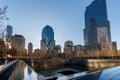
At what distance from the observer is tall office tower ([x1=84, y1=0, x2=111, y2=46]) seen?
14375 cm

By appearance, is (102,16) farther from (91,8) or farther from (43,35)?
(43,35)

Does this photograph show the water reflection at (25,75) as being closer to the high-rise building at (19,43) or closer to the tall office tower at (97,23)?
the high-rise building at (19,43)

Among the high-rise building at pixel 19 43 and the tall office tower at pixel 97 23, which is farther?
the tall office tower at pixel 97 23

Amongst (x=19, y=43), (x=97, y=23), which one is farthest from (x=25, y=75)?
(x=97, y=23)

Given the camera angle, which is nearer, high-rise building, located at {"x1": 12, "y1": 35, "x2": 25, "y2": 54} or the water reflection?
the water reflection

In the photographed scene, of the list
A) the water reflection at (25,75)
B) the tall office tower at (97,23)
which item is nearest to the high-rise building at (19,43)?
the tall office tower at (97,23)

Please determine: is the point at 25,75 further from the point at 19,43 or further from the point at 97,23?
the point at 97,23

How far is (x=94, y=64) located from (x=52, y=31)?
6112 inches

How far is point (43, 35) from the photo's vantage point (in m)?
195

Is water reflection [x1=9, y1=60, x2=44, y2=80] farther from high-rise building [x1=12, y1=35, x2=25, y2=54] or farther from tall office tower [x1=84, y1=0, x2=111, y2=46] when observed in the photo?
tall office tower [x1=84, y1=0, x2=111, y2=46]

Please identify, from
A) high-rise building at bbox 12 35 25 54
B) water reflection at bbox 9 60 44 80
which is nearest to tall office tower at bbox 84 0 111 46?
high-rise building at bbox 12 35 25 54

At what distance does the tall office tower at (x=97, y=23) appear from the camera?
144 meters

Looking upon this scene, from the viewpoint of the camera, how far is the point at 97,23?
15512 cm

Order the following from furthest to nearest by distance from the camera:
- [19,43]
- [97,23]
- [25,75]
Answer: [97,23]
[19,43]
[25,75]
